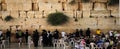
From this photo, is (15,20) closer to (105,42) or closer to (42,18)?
(42,18)

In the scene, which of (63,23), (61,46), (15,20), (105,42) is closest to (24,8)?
(15,20)

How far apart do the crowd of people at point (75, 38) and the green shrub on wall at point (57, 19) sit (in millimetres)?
535

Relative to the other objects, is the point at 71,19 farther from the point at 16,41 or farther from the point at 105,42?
the point at 105,42

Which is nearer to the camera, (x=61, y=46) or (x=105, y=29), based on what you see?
(x=61, y=46)

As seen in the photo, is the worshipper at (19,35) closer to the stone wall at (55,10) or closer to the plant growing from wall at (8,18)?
the stone wall at (55,10)

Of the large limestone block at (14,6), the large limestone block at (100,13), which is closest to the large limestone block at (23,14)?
the large limestone block at (14,6)

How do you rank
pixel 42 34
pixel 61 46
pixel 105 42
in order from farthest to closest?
pixel 42 34
pixel 61 46
pixel 105 42

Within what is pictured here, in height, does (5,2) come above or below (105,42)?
above

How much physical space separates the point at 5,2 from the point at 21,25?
5.97 feet

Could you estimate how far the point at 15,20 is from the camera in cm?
2589

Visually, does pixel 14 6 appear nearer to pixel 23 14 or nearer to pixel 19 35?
pixel 23 14

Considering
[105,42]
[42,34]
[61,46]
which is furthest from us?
[42,34]

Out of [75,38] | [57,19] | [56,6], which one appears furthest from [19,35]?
[75,38]

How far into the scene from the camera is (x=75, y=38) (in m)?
22.5
